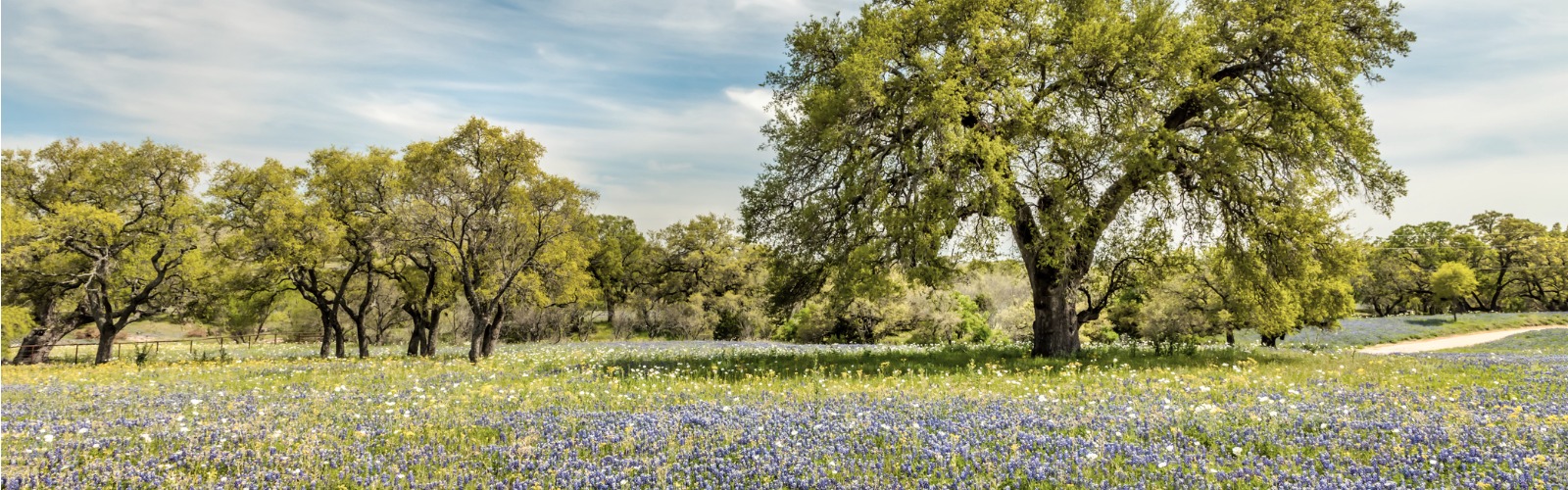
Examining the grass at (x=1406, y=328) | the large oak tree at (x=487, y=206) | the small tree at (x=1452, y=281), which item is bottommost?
the grass at (x=1406, y=328)

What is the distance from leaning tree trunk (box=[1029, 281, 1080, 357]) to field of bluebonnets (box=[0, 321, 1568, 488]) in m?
4.80

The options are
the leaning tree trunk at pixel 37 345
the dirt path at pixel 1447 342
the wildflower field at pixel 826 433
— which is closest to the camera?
the wildflower field at pixel 826 433

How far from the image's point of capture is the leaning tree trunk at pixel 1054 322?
16.9 metres

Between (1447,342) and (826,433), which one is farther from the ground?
(826,433)

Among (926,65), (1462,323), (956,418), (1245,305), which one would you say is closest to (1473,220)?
(1462,323)

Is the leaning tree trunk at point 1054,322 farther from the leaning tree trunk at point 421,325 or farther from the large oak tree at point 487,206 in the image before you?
the leaning tree trunk at point 421,325

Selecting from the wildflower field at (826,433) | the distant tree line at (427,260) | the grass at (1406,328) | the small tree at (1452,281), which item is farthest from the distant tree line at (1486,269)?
the wildflower field at (826,433)

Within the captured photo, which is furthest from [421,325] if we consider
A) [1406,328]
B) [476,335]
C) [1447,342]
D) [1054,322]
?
[1406,328]

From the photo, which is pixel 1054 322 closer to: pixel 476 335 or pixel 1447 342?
pixel 476 335

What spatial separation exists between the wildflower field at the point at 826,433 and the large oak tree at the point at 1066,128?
14.9 feet

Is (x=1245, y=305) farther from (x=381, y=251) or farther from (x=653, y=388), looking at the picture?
(x=381, y=251)

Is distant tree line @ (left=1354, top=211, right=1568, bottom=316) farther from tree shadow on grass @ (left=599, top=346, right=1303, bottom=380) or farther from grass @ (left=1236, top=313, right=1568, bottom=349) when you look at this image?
tree shadow on grass @ (left=599, top=346, right=1303, bottom=380)

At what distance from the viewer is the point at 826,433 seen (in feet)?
22.6

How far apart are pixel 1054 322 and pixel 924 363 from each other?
3870mm
